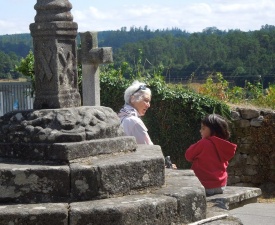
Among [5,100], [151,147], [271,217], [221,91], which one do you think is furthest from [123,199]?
[5,100]

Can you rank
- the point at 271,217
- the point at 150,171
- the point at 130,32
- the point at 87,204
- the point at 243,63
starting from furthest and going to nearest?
1. the point at 130,32
2. the point at 243,63
3. the point at 271,217
4. the point at 150,171
5. the point at 87,204

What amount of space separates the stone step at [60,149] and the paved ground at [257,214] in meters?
4.53

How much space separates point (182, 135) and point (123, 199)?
8270 millimetres

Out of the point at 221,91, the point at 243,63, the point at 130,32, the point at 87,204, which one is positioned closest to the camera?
the point at 87,204

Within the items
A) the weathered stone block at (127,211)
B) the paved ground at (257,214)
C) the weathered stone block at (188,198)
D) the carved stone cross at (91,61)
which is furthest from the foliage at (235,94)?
the weathered stone block at (127,211)

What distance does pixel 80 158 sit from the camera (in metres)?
A: 4.25

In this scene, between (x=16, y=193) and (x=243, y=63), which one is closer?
(x=16, y=193)

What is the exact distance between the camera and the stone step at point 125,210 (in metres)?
3.91

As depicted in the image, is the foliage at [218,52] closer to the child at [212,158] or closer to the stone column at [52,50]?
the child at [212,158]

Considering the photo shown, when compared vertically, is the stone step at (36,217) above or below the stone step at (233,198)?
above

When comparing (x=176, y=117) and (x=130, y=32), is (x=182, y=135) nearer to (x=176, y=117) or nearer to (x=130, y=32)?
(x=176, y=117)

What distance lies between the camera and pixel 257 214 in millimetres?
9766

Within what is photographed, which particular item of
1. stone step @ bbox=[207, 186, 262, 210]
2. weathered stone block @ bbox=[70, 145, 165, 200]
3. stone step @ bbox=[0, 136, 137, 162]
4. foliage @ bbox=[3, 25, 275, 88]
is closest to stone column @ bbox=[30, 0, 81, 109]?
stone step @ bbox=[0, 136, 137, 162]

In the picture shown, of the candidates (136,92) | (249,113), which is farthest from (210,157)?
(249,113)
